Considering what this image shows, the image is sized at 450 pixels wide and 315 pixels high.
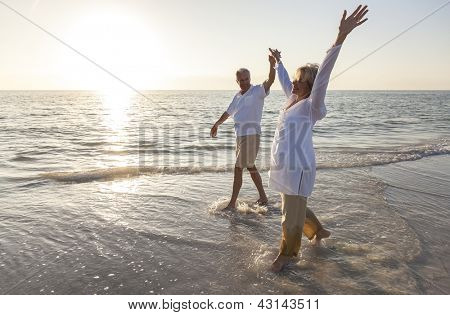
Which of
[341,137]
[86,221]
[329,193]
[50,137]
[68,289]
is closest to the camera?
[68,289]

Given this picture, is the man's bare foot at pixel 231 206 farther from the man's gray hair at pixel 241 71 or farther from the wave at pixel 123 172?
the wave at pixel 123 172

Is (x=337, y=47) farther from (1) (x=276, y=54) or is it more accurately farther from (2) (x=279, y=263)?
(2) (x=279, y=263)

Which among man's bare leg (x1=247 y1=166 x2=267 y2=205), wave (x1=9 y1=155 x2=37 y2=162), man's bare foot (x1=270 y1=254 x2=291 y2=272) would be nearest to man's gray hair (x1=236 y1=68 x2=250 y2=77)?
man's bare leg (x1=247 y1=166 x2=267 y2=205)

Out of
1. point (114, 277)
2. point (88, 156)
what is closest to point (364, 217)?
point (114, 277)

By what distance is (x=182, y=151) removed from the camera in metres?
13.1

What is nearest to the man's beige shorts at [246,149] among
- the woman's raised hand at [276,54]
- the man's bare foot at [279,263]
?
the woman's raised hand at [276,54]

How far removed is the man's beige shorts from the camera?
595 centimetres

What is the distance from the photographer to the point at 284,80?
431 centimetres

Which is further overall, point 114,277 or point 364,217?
point 364,217

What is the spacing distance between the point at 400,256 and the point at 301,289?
147cm

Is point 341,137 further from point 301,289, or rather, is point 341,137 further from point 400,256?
point 301,289

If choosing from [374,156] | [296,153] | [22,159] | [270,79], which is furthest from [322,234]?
[22,159]

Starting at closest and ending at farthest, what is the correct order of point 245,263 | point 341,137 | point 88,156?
point 245,263 < point 88,156 < point 341,137

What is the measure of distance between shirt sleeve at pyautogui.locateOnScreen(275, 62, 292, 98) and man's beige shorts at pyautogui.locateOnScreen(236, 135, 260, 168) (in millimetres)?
1659
